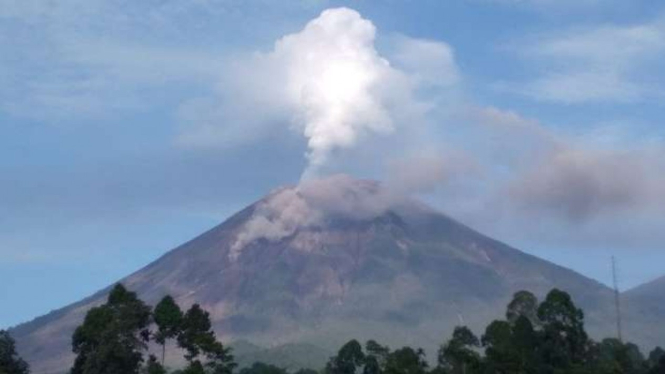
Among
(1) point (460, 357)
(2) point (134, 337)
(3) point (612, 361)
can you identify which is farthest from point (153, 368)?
(3) point (612, 361)

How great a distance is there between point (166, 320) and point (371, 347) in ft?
63.3

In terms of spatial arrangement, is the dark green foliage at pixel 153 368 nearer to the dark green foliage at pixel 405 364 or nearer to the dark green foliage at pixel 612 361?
the dark green foliage at pixel 405 364

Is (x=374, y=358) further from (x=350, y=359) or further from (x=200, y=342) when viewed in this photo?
(x=200, y=342)

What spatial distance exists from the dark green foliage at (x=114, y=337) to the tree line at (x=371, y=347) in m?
0.04

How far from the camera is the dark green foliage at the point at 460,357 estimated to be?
63.4 metres

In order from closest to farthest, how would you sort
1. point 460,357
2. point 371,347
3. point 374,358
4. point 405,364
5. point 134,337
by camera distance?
point 134,337 → point 405,364 → point 460,357 → point 374,358 → point 371,347

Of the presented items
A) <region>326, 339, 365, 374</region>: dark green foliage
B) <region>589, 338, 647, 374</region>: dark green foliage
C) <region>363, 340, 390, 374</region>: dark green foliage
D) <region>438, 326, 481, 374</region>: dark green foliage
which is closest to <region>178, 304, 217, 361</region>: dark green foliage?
<region>438, 326, 481, 374</region>: dark green foliage

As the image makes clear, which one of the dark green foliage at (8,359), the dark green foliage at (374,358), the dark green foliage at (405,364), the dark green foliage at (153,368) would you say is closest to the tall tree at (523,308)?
the dark green foliage at (374,358)

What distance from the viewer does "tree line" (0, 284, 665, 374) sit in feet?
179

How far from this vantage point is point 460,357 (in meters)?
64.9

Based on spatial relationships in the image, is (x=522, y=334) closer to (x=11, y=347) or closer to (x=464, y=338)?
(x=464, y=338)

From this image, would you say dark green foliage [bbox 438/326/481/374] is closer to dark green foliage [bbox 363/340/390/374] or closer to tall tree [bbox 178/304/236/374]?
dark green foliage [bbox 363/340/390/374]

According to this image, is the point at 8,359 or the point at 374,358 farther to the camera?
the point at 374,358

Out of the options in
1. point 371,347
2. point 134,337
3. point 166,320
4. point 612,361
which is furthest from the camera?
point 371,347
